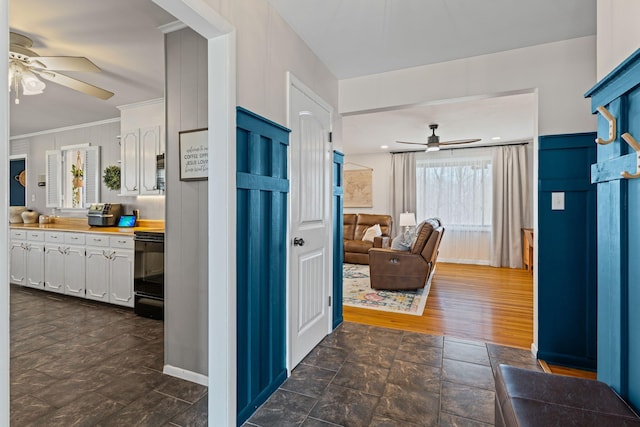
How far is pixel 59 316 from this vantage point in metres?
3.32

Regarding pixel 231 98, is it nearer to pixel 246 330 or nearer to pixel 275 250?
pixel 275 250

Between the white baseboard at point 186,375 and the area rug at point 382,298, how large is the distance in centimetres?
204

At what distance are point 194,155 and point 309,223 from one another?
979 millimetres

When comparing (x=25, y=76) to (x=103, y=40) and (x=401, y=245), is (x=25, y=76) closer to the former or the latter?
(x=103, y=40)

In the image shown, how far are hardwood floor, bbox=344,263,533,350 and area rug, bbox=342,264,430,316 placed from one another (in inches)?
4.5

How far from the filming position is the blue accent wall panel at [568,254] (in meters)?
2.27

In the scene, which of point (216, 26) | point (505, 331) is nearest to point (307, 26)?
point (216, 26)

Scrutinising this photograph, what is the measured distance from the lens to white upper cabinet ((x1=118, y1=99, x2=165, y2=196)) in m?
3.79

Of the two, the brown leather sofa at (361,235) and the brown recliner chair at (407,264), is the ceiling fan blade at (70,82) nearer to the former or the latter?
the brown recliner chair at (407,264)

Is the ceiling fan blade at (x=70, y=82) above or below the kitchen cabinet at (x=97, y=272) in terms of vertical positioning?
above

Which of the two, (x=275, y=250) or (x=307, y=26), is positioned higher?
(x=307, y=26)

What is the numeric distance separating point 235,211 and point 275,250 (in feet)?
1.55

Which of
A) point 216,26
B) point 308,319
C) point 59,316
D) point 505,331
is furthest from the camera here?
point 59,316
